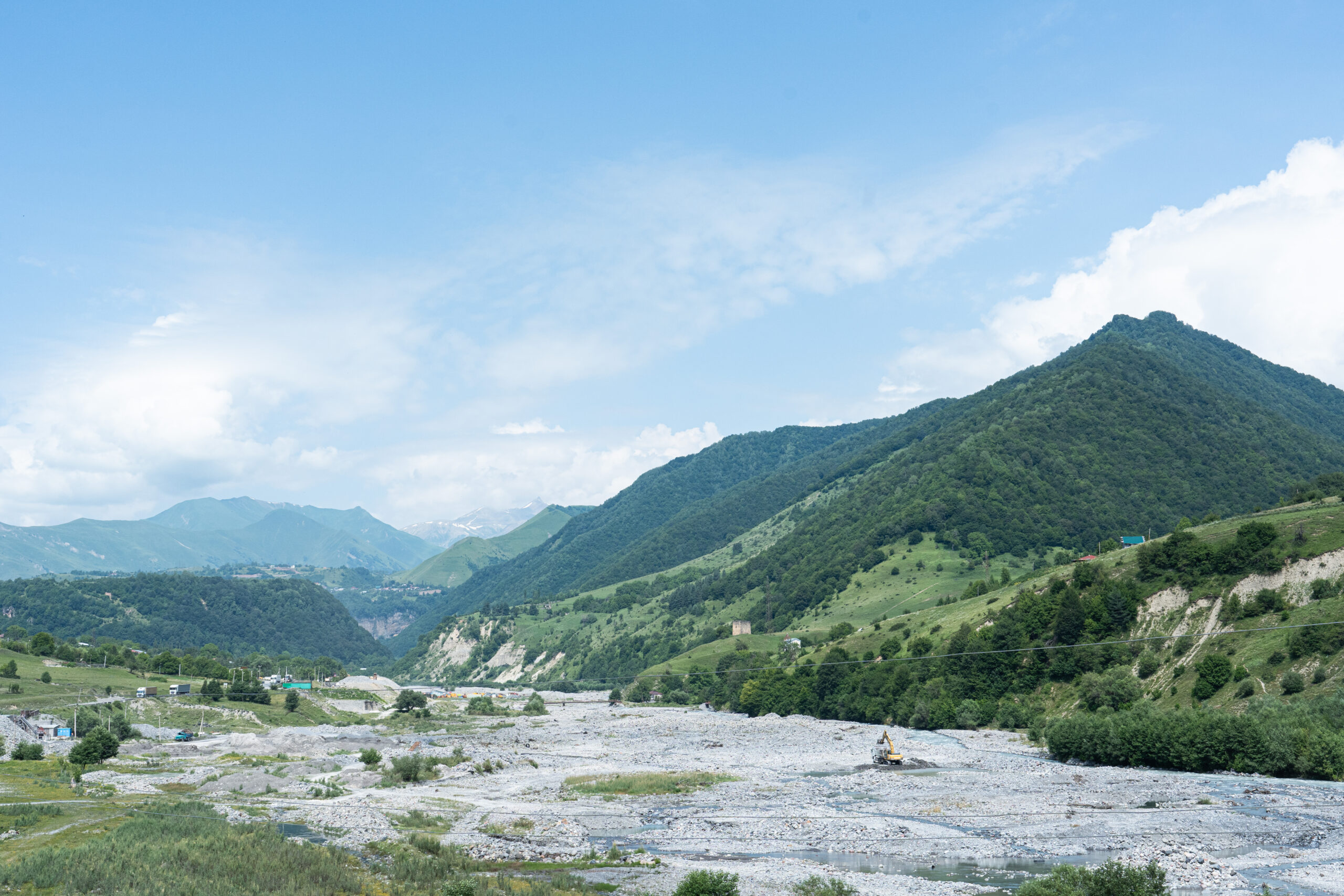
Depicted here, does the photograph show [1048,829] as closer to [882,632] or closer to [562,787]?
[562,787]

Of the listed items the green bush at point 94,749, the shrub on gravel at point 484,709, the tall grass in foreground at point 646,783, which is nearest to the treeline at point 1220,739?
the tall grass in foreground at point 646,783

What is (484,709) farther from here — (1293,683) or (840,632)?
(1293,683)

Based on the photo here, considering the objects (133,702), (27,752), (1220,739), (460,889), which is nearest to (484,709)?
(133,702)

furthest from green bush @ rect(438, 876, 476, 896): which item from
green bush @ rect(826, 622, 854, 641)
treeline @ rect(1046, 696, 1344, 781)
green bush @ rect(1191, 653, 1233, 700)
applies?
green bush @ rect(826, 622, 854, 641)

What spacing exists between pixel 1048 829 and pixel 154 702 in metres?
122

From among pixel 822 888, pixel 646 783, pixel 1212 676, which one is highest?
pixel 1212 676

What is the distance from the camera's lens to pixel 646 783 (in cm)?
7075

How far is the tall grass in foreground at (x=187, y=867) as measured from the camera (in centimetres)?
3388

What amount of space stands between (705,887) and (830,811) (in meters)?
26.3

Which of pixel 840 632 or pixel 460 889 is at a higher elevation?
pixel 460 889

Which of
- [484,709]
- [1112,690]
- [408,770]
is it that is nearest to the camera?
[408,770]

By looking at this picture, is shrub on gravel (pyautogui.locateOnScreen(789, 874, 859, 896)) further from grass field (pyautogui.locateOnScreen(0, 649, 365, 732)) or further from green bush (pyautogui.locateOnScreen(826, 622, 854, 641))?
green bush (pyautogui.locateOnScreen(826, 622, 854, 641))

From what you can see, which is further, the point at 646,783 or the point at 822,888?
the point at 646,783

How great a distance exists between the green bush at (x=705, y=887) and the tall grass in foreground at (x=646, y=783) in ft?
112
